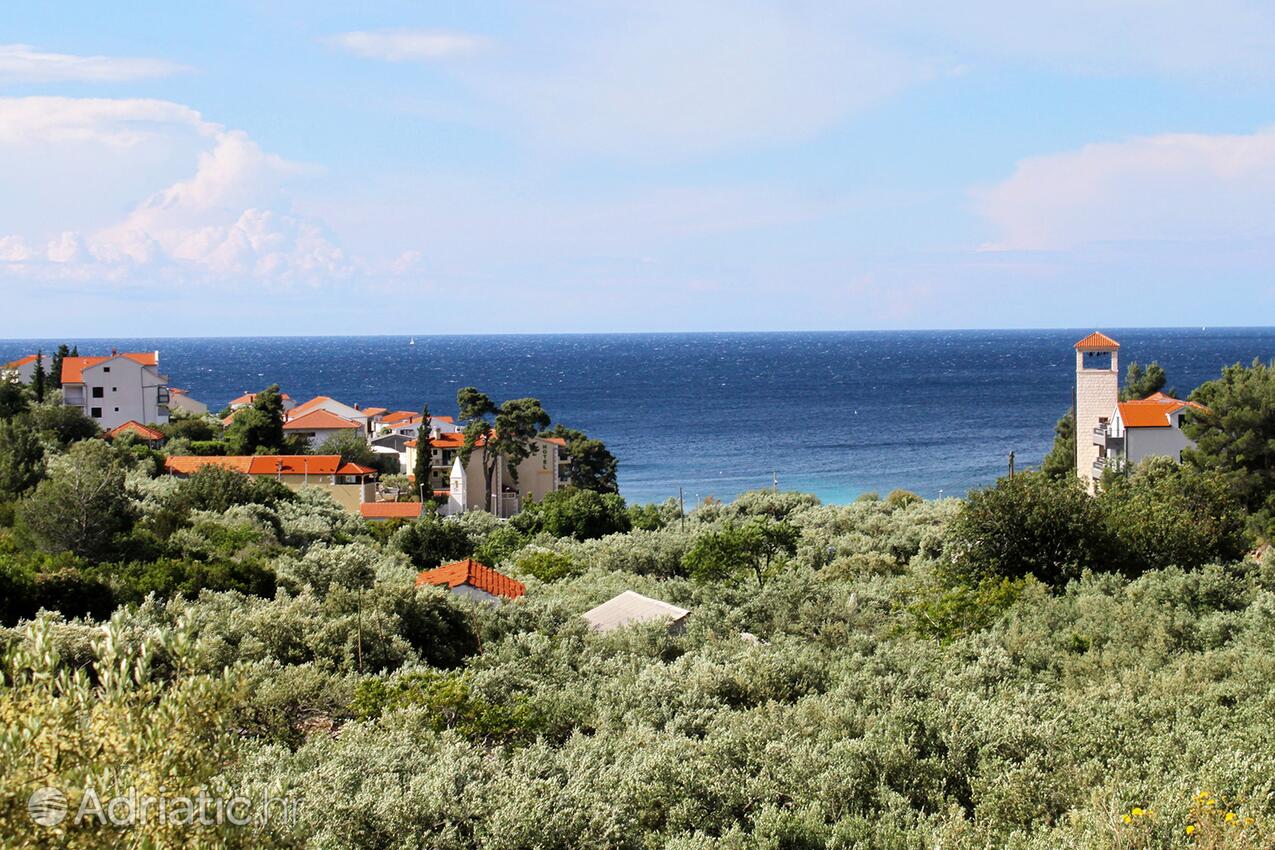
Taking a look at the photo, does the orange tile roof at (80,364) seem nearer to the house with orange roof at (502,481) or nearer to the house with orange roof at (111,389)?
the house with orange roof at (111,389)

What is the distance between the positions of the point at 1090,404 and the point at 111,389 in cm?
5610

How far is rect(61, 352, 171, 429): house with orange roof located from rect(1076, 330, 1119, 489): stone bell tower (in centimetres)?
5270

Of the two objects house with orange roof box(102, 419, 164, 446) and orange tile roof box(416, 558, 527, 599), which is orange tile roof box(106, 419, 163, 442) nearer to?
house with orange roof box(102, 419, 164, 446)

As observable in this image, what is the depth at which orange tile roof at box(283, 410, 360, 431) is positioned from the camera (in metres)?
74.1

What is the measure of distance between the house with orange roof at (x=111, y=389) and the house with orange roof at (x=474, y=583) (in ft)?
163

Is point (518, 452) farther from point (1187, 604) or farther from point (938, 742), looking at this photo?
point (938, 742)

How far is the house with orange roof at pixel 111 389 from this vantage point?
69750mm

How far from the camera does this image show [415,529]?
39594 mm

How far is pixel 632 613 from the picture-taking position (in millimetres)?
22219

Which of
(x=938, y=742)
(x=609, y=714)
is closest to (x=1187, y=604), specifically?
(x=938, y=742)

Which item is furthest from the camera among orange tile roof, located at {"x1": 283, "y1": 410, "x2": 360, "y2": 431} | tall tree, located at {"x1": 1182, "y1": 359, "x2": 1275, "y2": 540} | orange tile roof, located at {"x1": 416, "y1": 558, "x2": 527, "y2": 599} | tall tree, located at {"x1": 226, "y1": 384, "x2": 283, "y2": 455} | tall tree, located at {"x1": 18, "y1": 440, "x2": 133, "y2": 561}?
orange tile roof, located at {"x1": 283, "y1": 410, "x2": 360, "y2": 431}

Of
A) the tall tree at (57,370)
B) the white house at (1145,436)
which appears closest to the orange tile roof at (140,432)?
the tall tree at (57,370)

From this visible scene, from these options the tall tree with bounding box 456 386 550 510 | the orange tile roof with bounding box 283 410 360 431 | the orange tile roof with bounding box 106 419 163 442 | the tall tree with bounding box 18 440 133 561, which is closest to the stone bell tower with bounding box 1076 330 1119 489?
the tall tree with bounding box 456 386 550 510

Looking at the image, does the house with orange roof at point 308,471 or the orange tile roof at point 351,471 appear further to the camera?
the orange tile roof at point 351,471
